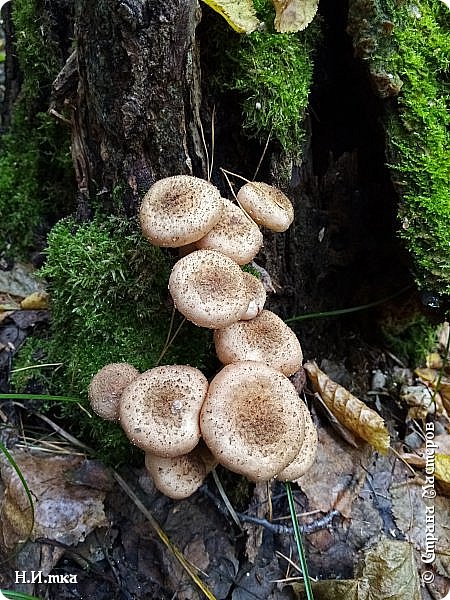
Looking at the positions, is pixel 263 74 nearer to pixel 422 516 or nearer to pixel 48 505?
pixel 48 505

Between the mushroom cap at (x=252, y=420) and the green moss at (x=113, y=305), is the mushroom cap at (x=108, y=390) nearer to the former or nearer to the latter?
the green moss at (x=113, y=305)

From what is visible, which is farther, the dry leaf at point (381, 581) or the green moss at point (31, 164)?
the green moss at point (31, 164)

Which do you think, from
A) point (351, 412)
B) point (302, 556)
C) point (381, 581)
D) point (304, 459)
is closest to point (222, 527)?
point (302, 556)

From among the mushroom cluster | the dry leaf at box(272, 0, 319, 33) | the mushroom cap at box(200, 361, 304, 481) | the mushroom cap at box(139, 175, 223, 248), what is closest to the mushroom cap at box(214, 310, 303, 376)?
the mushroom cluster

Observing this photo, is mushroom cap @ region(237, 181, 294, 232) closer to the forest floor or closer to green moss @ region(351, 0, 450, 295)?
green moss @ region(351, 0, 450, 295)

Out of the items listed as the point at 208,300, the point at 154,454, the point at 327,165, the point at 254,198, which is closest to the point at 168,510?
the point at 154,454

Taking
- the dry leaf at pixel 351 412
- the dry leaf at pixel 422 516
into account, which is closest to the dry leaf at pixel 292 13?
the dry leaf at pixel 351 412

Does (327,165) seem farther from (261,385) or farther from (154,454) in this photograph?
(154,454)
